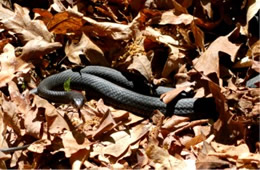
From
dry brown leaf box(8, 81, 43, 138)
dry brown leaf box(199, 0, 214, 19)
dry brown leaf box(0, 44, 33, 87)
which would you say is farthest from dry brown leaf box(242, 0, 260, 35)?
dry brown leaf box(0, 44, 33, 87)

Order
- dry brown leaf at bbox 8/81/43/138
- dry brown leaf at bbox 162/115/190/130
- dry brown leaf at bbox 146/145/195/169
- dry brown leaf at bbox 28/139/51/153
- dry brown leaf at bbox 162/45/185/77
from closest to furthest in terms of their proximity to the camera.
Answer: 1. dry brown leaf at bbox 146/145/195/169
2. dry brown leaf at bbox 28/139/51/153
3. dry brown leaf at bbox 8/81/43/138
4. dry brown leaf at bbox 162/115/190/130
5. dry brown leaf at bbox 162/45/185/77

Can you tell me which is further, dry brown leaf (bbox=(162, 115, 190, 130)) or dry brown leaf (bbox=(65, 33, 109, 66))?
dry brown leaf (bbox=(65, 33, 109, 66))

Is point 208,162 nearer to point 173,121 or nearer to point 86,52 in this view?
point 173,121

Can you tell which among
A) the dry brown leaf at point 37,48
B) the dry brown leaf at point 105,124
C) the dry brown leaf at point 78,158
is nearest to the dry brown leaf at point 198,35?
the dry brown leaf at point 105,124

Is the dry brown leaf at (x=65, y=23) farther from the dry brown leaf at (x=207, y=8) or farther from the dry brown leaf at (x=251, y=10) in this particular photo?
the dry brown leaf at (x=251, y=10)

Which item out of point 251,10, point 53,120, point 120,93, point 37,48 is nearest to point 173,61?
point 120,93

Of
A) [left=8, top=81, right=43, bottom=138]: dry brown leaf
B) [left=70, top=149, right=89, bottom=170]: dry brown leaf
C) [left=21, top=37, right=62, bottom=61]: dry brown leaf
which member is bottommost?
[left=70, top=149, right=89, bottom=170]: dry brown leaf

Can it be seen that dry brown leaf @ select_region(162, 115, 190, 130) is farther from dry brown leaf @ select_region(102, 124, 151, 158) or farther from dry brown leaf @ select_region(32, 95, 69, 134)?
dry brown leaf @ select_region(32, 95, 69, 134)
